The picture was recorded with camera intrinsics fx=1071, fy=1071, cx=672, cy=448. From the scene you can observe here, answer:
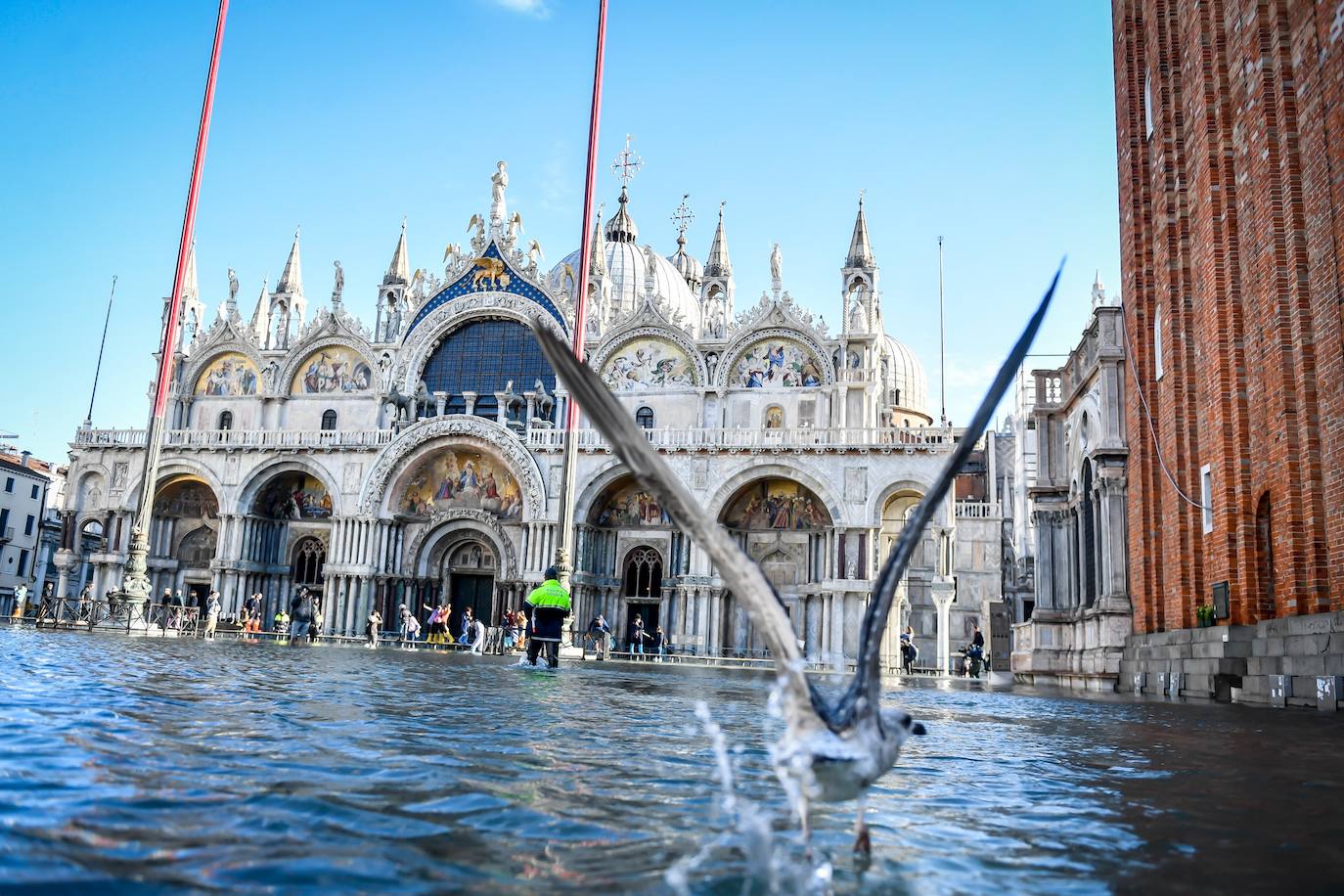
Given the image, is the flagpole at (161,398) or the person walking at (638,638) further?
the person walking at (638,638)

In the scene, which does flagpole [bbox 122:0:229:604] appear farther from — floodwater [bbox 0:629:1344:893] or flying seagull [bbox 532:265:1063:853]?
flying seagull [bbox 532:265:1063:853]

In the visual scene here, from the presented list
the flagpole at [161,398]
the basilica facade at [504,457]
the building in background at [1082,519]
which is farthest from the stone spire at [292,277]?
the building in background at [1082,519]

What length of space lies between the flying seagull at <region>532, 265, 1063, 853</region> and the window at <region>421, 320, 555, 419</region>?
1433 inches

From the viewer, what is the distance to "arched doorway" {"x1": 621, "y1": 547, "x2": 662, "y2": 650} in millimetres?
36938

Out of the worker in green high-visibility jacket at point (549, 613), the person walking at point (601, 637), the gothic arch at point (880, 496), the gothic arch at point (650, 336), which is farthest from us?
the gothic arch at point (650, 336)

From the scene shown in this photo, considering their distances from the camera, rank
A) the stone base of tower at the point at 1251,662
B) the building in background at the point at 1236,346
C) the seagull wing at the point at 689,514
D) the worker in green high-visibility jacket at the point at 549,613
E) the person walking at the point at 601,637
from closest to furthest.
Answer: the seagull wing at the point at 689,514 < the stone base of tower at the point at 1251,662 < the building in background at the point at 1236,346 < the worker in green high-visibility jacket at the point at 549,613 < the person walking at the point at 601,637

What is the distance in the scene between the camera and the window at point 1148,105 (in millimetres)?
17984

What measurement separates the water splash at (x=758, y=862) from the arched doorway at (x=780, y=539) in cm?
3190

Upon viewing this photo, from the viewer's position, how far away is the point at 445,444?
36.9 metres

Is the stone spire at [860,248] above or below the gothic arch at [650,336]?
above

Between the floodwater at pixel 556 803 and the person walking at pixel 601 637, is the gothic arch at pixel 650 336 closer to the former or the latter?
the person walking at pixel 601 637

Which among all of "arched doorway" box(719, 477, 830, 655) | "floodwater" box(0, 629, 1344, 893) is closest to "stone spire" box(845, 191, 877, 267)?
"arched doorway" box(719, 477, 830, 655)

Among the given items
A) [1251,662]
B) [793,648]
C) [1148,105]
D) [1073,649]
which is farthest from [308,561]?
[793,648]

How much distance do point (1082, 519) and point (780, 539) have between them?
16.0 m
